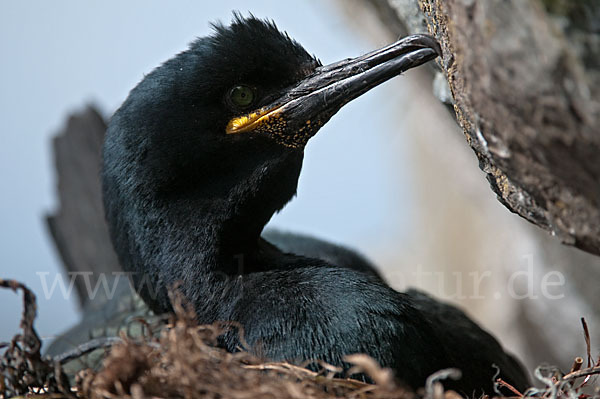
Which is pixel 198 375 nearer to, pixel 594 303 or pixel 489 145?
pixel 489 145

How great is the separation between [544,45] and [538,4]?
0.19ft

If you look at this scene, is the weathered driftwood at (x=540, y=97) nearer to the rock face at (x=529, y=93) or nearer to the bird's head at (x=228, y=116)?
the rock face at (x=529, y=93)

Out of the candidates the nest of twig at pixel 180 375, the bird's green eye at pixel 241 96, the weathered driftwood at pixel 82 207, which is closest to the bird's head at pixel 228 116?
the bird's green eye at pixel 241 96

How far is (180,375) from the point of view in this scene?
116 centimetres

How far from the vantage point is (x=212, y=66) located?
157cm

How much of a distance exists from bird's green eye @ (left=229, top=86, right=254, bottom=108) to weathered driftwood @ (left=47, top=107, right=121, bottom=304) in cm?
174

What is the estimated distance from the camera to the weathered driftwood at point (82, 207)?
3.15 m

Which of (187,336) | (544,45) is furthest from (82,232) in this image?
(544,45)

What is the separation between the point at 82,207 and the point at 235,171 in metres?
1.80

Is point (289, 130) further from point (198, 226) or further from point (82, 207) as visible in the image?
point (82, 207)

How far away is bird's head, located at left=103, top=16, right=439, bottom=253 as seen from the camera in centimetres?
A: 158

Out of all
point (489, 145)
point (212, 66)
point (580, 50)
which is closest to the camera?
point (580, 50)

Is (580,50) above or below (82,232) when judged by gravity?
below

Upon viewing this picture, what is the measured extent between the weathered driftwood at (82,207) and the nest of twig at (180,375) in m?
1.84
